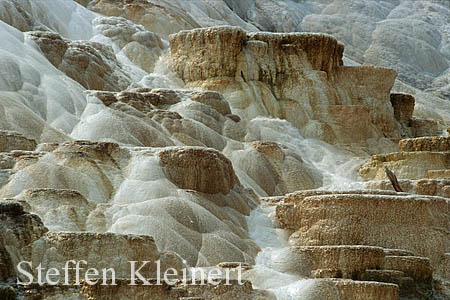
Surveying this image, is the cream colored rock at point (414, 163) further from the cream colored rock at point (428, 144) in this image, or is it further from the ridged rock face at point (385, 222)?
the ridged rock face at point (385, 222)

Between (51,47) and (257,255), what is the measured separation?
10575mm

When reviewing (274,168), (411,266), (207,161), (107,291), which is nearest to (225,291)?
(107,291)

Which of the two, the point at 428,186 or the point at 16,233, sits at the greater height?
the point at 428,186

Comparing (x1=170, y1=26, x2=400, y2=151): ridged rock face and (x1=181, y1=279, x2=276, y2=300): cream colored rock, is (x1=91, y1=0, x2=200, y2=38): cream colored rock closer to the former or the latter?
(x1=170, y1=26, x2=400, y2=151): ridged rock face

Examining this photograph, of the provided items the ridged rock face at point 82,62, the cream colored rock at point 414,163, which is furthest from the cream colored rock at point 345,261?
the ridged rock face at point 82,62

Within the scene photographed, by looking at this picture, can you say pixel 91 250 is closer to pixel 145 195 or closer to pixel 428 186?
pixel 145 195

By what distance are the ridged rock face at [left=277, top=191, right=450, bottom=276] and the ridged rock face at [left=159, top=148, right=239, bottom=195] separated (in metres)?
2.37

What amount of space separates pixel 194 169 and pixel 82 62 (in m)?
8.37

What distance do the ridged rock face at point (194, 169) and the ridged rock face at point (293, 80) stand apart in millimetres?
8468

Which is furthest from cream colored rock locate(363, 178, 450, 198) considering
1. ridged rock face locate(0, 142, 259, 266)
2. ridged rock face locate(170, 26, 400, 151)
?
ridged rock face locate(170, 26, 400, 151)

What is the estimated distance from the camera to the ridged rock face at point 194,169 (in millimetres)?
18109

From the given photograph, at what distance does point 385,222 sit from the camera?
17.1m

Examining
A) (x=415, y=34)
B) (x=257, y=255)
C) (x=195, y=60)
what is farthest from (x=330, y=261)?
(x=415, y=34)

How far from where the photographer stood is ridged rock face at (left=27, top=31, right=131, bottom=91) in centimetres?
2488
